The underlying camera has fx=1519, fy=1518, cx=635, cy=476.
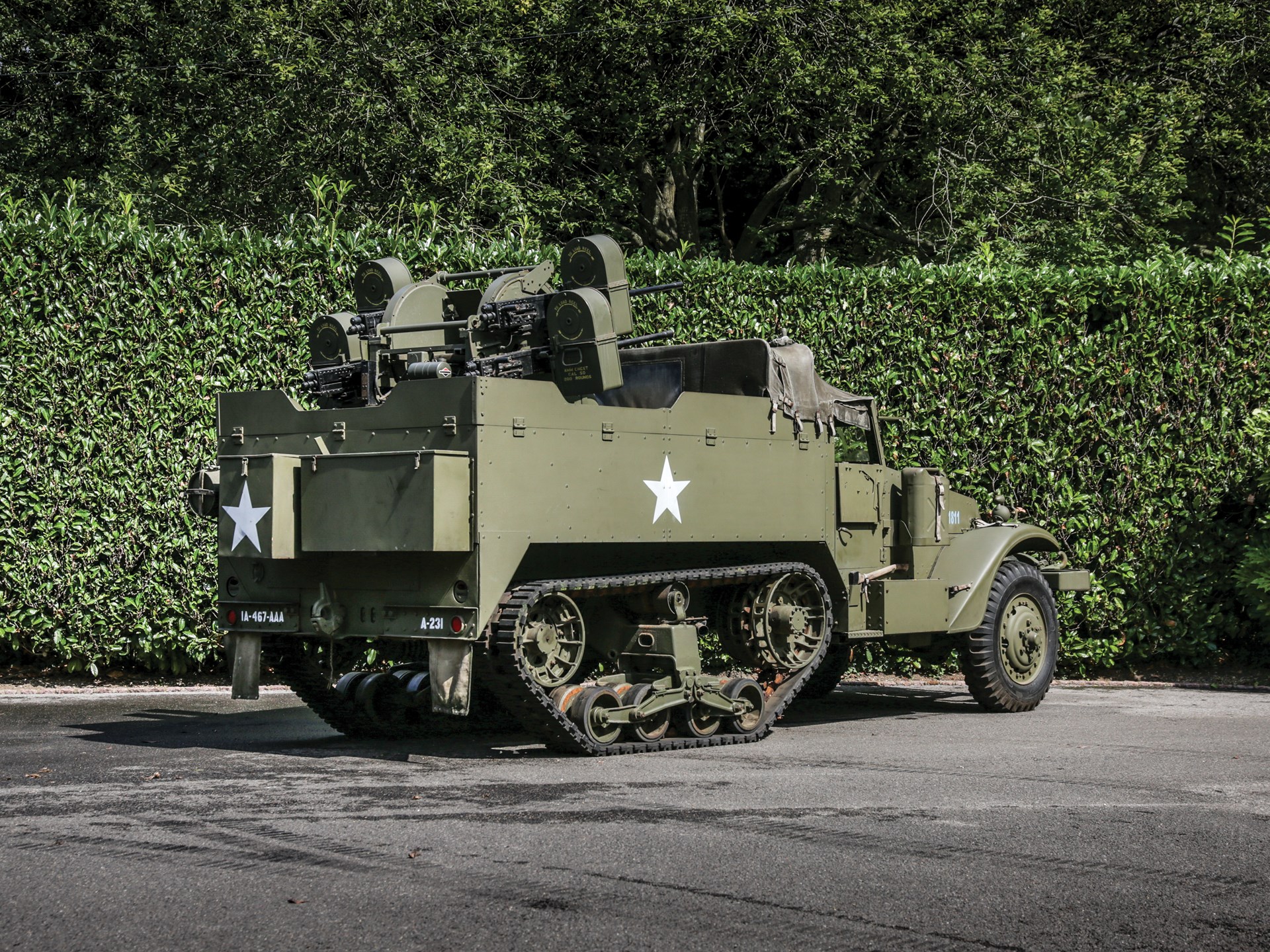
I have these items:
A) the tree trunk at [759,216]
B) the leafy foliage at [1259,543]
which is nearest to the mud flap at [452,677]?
the leafy foliage at [1259,543]

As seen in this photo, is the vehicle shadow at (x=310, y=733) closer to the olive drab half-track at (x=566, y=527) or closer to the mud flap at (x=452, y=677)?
the olive drab half-track at (x=566, y=527)

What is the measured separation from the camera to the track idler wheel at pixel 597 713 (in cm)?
812

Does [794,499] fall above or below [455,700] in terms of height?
above

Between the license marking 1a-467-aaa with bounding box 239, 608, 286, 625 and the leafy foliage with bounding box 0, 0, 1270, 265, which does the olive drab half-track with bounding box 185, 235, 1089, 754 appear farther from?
the leafy foliage with bounding box 0, 0, 1270, 265

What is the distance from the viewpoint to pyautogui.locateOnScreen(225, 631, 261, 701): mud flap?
8547 millimetres

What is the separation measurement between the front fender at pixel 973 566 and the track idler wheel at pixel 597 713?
9.97 ft

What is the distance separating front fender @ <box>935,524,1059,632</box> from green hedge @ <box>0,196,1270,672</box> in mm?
1396

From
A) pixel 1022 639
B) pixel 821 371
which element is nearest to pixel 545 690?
pixel 1022 639

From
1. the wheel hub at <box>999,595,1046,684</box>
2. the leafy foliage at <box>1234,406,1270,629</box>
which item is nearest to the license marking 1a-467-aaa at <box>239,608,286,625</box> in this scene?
the wheel hub at <box>999,595,1046,684</box>

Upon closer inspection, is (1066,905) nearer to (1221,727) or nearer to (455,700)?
(455,700)

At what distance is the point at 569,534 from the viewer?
26.9 feet

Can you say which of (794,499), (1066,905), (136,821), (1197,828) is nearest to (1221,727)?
(794,499)

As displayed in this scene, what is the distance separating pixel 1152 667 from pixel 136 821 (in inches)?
378

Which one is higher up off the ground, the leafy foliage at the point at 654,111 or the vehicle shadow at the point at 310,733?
the leafy foliage at the point at 654,111
